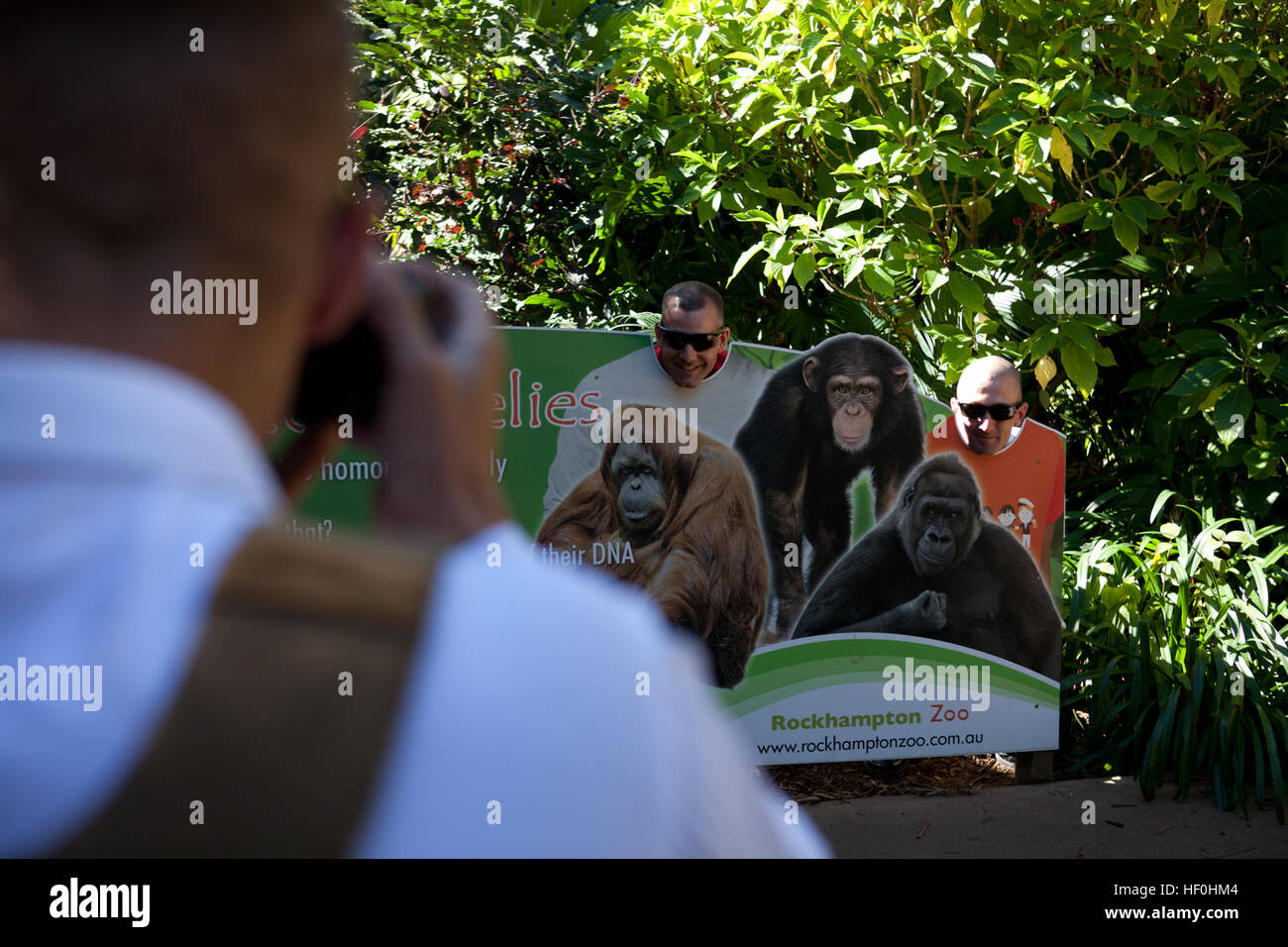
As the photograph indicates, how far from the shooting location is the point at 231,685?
0.49 m

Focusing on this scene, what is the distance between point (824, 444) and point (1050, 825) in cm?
171

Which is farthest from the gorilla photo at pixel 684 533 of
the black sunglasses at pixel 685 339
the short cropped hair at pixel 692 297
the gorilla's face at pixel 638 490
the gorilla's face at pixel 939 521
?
the gorilla's face at pixel 939 521

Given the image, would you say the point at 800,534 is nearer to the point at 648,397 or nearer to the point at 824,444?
the point at 824,444

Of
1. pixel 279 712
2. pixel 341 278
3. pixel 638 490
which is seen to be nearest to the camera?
pixel 279 712

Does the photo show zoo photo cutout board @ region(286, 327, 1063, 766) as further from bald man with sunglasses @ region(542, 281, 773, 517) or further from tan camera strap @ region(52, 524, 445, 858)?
tan camera strap @ region(52, 524, 445, 858)

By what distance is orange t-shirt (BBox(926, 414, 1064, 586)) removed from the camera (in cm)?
482

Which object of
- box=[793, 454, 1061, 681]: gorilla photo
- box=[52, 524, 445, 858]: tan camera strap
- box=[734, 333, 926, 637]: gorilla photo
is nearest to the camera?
box=[52, 524, 445, 858]: tan camera strap

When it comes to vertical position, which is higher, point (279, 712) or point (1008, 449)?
point (1008, 449)

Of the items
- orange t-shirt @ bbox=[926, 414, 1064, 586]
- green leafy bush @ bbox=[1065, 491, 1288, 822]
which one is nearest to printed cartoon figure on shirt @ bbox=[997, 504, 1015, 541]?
orange t-shirt @ bbox=[926, 414, 1064, 586]

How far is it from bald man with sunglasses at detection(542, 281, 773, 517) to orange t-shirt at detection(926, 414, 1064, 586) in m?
0.87

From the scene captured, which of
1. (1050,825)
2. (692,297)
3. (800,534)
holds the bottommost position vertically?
(1050,825)

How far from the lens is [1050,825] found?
4559 millimetres

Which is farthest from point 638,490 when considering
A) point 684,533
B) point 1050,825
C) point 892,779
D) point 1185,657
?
point 1185,657

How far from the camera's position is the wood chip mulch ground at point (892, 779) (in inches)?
196
